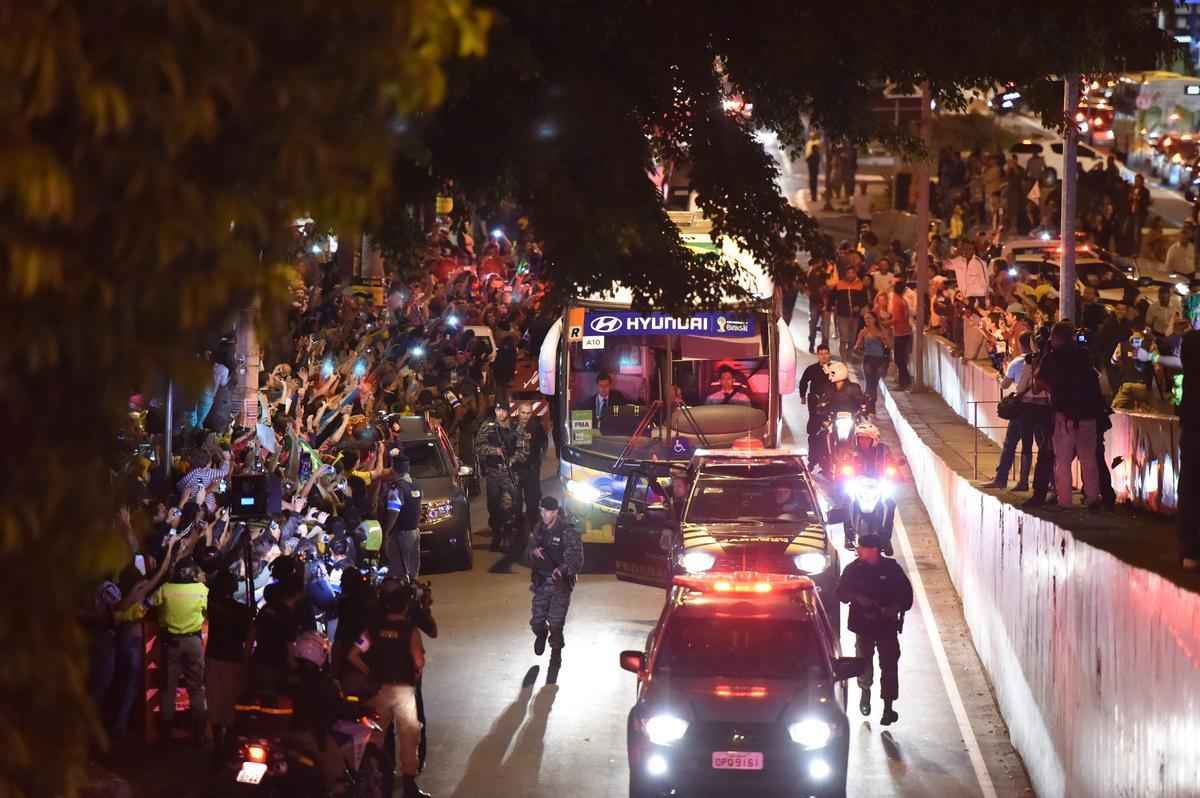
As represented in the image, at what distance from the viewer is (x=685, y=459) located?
23609 mm

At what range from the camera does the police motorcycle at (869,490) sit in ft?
69.8

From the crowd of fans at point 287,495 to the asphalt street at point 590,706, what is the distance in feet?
4.40

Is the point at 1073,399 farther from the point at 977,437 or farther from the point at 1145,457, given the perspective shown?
the point at 977,437

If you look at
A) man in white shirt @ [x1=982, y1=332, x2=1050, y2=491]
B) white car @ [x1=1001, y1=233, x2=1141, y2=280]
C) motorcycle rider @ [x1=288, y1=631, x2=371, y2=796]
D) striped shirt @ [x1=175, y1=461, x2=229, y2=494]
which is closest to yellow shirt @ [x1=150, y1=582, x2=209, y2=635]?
striped shirt @ [x1=175, y1=461, x2=229, y2=494]

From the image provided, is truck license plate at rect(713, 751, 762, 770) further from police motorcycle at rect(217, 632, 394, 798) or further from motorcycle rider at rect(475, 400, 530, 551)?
motorcycle rider at rect(475, 400, 530, 551)

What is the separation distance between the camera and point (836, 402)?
2428cm

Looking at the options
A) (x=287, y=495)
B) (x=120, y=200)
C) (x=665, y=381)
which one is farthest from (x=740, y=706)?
(x=665, y=381)

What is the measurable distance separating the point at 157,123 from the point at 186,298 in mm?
438

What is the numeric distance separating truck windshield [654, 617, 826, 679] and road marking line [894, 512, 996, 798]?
2328 millimetres

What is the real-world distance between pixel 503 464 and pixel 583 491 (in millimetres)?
1075

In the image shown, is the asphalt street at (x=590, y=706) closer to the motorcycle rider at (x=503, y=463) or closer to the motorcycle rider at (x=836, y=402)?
the motorcycle rider at (x=503, y=463)

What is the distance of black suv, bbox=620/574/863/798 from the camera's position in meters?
12.4

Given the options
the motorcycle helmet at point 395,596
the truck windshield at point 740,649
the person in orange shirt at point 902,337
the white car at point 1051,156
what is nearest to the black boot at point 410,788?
the motorcycle helmet at point 395,596

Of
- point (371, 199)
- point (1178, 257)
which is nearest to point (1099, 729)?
point (371, 199)
